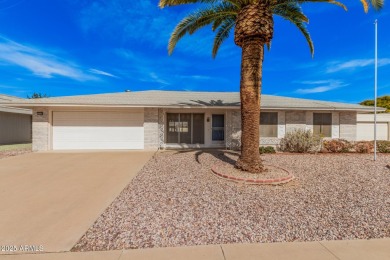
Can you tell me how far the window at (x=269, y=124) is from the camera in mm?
13359

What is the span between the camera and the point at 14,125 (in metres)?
17.1

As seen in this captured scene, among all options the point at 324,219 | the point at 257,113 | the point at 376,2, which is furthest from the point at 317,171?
the point at 376,2

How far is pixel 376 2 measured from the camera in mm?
6992

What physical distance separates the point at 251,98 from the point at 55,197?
628cm

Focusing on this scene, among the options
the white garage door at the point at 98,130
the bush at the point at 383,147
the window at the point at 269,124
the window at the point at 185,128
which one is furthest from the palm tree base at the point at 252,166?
the bush at the point at 383,147

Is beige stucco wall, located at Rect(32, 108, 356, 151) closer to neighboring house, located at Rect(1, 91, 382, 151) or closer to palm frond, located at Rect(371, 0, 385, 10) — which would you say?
neighboring house, located at Rect(1, 91, 382, 151)

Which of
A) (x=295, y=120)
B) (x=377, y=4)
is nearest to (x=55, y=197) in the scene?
(x=377, y=4)

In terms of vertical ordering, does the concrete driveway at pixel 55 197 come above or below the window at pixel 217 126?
below

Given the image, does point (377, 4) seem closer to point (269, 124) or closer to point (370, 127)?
point (269, 124)

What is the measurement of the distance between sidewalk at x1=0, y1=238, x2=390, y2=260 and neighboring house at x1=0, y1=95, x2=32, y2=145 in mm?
17684

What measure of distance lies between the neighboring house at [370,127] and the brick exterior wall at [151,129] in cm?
1644

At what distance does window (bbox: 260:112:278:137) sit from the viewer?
13359 millimetres

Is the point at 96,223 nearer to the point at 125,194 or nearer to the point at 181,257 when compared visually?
the point at 125,194

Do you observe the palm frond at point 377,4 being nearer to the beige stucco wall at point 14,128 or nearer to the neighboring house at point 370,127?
the neighboring house at point 370,127
